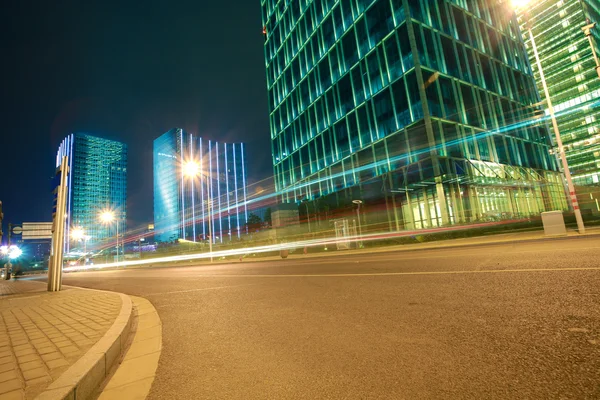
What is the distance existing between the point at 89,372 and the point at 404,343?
281 cm

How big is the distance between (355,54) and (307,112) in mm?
12303

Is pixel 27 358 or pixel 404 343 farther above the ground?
pixel 27 358

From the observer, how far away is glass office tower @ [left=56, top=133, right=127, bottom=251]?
105750 millimetres

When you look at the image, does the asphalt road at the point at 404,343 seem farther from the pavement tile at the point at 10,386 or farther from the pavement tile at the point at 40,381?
the pavement tile at the point at 10,386

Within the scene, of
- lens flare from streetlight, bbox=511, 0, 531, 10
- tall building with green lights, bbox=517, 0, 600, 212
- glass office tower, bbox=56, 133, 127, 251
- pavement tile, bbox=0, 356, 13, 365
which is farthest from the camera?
glass office tower, bbox=56, 133, 127, 251

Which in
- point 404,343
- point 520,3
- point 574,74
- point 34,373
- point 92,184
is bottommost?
point 404,343

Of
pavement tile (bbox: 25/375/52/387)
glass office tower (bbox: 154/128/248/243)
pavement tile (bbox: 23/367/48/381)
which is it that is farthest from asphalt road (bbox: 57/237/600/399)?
glass office tower (bbox: 154/128/248/243)

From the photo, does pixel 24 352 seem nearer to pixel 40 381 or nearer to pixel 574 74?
pixel 40 381

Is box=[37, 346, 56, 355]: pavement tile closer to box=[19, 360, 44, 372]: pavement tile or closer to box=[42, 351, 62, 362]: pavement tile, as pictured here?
box=[42, 351, 62, 362]: pavement tile

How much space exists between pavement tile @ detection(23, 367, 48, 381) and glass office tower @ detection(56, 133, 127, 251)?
4669 inches

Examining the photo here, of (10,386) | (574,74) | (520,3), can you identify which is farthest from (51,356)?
(574,74)

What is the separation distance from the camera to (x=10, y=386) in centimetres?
→ 238

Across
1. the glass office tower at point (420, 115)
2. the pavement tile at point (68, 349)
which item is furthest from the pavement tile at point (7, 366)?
the glass office tower at point (420, 115)

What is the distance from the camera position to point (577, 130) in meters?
81.1
